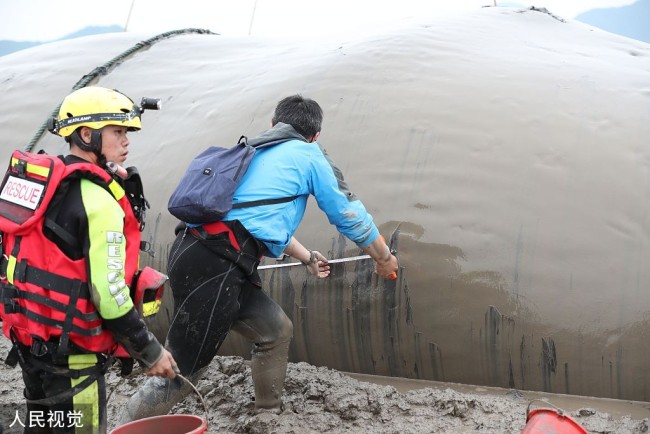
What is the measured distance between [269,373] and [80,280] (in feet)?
3.11

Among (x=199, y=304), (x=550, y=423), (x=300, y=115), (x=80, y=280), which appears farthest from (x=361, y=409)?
(x=80, y=280)

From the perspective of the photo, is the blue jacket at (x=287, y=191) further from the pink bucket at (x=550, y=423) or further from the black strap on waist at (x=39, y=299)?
the pink bucket at (x=550, y=423)

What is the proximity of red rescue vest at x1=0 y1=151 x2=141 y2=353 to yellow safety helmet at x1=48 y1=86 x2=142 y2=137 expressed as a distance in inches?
4.9

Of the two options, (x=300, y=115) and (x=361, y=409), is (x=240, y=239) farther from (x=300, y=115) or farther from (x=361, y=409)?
(x=361, y=409)

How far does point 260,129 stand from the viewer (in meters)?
3.42

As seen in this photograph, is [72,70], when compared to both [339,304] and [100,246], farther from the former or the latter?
[100,246]

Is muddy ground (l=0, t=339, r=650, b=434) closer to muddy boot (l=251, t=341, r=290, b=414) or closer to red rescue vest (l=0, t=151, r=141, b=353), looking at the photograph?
muddy boot (l=251, t=341, r=290, b=414)

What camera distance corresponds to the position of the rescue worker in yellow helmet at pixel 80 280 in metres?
1.87

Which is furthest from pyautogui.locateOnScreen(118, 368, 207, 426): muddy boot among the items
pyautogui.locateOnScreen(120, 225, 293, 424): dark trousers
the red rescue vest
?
the red rescue vest

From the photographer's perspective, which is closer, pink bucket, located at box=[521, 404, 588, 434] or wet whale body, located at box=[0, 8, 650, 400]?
pink bucket, located at box=[521, 404, 588, 434]

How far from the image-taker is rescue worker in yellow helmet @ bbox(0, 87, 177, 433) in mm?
1868

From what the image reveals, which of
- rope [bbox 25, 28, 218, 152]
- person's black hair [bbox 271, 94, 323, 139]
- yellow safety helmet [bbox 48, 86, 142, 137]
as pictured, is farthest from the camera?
rope [bbox 25, 28, 218, 152]

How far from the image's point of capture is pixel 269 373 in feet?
8.64

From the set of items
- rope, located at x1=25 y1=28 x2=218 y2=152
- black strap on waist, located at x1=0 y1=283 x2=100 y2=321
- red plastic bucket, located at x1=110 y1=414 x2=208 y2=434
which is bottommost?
red plastic bucket, located at x1=110 y1=414 x2=208 y2=434
